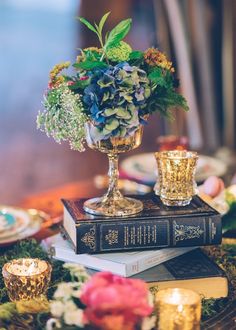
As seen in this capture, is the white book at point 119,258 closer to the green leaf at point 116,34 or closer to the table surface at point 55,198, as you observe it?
the table surface at point 55,198

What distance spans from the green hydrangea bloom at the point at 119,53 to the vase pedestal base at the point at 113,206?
307 mm

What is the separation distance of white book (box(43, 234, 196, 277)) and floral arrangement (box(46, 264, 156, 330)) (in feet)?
0.89

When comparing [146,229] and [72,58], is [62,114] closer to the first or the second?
[146,229]

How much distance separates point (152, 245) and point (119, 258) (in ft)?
0.25

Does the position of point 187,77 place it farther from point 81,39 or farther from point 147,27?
point 81,39

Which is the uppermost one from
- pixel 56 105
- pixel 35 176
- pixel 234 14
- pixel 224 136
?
pixel 234 14

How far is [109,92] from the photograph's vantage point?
1284 mm

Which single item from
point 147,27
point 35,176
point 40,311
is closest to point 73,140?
point 40,311

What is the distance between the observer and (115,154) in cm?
143

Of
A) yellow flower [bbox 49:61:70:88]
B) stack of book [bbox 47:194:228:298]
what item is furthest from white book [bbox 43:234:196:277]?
yellow flower [bbox 49:61:70:88]

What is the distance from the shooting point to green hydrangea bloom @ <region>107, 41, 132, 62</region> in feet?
4.38

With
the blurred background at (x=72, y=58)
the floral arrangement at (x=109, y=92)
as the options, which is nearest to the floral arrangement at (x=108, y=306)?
the floral arrangement at (x=109, y=92)

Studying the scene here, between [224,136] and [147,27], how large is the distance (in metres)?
1.95

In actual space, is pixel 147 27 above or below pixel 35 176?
above
